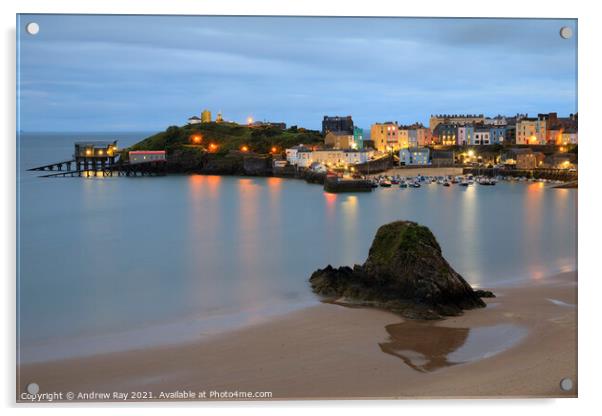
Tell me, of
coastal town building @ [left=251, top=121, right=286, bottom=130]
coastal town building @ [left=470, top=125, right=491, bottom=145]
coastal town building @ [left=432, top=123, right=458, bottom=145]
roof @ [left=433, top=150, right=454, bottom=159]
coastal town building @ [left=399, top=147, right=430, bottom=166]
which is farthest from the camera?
coastal town building @ [left=432, top=123, right=458, bottom=145]

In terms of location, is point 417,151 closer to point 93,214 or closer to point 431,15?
point 93,214

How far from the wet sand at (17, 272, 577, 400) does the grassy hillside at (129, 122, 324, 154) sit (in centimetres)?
1075

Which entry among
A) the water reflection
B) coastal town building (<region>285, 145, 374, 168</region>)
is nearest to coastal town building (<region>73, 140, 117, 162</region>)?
coastal town building (<region>285, 145, 374, 168</region>)

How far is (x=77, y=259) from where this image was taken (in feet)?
18.6

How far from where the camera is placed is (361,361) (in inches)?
141

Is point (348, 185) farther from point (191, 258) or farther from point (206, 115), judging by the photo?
point (191, 258)

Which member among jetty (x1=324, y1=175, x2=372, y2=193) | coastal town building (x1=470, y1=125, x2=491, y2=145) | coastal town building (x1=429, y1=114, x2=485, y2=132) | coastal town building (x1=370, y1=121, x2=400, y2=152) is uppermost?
coastal town building (x1=429, y1=114, x2=485, y2=132)

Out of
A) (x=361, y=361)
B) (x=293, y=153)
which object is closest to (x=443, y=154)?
(x=293, y=153)

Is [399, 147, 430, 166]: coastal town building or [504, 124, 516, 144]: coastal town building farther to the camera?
[504, 124, 516, 144]: coastal town building

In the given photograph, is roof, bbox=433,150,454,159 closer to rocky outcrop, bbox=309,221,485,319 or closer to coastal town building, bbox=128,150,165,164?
coastal town building, bbox=128,150,165,164

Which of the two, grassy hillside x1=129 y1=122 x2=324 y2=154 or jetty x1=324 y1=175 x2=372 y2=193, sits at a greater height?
grassy hillside x1=129 y1=122 x2=324 y2=154

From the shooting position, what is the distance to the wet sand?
329 centimetres

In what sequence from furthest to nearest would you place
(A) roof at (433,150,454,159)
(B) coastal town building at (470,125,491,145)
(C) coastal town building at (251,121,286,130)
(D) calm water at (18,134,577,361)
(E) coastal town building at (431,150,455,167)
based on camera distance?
(B) coastal town building at (470,125,491,145) → (A) roof at (433,150,454,159) → (E) coastal town building at (431,150,455,167) → (C) coastal town building at (251,121,286,130) → (D) calm water at (18,134,577,361)

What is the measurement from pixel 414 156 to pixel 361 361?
1726 cm
